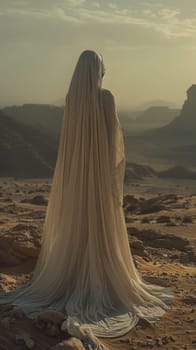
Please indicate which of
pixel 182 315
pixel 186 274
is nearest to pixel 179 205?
pixel 186 274

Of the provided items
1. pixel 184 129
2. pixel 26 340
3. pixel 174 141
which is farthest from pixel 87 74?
pixel 184 129

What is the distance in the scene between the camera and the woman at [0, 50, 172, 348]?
6.09 meters

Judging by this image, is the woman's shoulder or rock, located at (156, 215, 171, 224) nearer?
the woman's shoulder

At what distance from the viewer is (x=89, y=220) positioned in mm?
6176

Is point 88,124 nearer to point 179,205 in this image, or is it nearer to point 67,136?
point 67,136

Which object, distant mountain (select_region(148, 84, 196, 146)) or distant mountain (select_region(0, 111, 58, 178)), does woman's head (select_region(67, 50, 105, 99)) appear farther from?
distant mountain (select_region(148, 84, 196, 146))

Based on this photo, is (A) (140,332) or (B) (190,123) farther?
(B) (190,123)

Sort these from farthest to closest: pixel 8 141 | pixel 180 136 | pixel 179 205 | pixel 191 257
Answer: pixel 180 136
pixel 8 141
pixel 179 205
pixel 191 257

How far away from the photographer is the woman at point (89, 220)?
609 centimetres

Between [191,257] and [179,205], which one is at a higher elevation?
[179,205]

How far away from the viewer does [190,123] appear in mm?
100000

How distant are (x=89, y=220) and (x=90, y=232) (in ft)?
0.38

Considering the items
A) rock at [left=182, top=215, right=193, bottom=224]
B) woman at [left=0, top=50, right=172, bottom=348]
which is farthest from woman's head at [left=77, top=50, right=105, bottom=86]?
rock at [left=182, top=215, right=193, bottom=224]

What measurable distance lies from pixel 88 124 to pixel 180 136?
8898 cm
